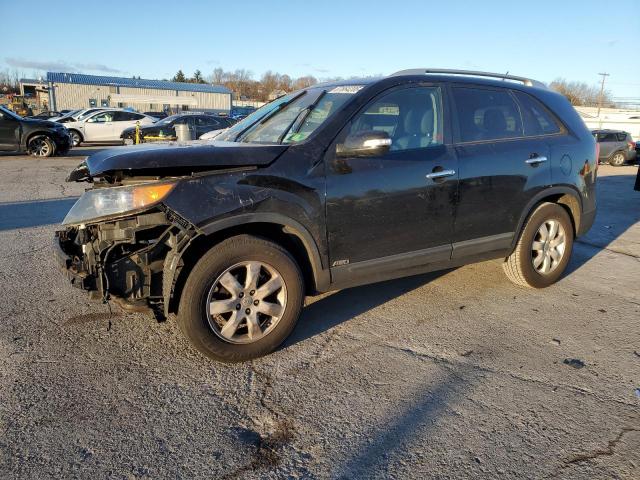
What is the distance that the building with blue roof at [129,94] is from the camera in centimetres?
5588

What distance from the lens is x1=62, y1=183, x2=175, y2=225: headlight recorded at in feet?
9.80

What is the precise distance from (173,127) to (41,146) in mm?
4713

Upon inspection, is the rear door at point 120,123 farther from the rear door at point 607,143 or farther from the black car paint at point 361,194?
the rear door at point 607,143

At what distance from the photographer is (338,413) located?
2781 millimetres

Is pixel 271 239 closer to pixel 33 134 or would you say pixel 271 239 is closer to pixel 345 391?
pixel 345 391

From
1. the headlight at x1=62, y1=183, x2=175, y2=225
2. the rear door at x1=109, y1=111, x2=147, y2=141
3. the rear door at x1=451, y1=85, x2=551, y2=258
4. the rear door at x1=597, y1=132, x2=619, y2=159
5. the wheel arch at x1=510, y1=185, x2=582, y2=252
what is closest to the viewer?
the headlight at x1=62, y1=183, x2=175, y2=225

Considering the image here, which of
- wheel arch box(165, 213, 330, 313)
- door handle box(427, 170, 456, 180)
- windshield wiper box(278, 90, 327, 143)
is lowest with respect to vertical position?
wheel arch box(165, 213, 330, 313)

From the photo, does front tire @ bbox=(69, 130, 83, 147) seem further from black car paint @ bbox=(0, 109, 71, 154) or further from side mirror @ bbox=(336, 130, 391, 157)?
side mirror @ bbox=(336, 130, 391, 157)

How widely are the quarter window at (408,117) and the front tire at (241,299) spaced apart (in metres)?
1.28

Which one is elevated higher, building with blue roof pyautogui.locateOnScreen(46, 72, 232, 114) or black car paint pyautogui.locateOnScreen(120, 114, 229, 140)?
building with blue roof pyautogui.locateOnScreen(46, 72, 232, 114)

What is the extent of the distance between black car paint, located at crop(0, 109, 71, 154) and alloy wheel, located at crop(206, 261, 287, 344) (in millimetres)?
15369

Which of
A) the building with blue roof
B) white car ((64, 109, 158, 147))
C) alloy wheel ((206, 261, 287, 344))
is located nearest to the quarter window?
alloy wheel ((206, 261, 287, 344))

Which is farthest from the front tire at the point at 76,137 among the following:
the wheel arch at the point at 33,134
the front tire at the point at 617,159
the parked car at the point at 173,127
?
the front tire at the point at 617,159

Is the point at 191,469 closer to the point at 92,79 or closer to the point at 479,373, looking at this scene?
the point at 479,373
